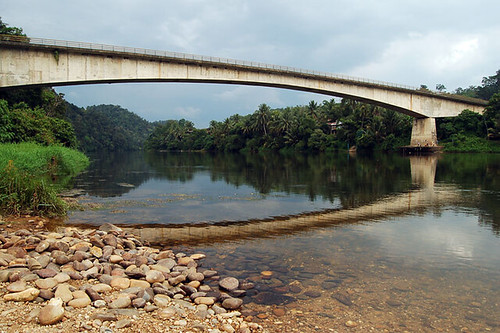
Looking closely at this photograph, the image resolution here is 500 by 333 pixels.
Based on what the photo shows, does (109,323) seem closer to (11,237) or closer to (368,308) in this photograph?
(368,308)

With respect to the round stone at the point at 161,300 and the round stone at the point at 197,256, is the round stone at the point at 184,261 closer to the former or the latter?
the round stone at the point at 197,256

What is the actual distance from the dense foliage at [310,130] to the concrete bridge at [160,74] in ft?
37.4

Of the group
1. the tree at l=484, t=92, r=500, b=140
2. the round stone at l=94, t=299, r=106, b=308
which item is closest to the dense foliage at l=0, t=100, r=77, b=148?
the round stone at l=94, t=299, r=106, b=308

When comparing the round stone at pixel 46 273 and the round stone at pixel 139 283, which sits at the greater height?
the round stone at pixel 46 273

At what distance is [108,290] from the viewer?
199 inches

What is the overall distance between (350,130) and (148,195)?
5723 cm

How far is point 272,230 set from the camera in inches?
374

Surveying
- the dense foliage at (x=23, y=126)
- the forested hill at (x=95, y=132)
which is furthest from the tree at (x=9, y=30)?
the forested hill at (x=95, y=132)

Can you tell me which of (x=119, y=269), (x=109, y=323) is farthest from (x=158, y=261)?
(x=109, y=323)

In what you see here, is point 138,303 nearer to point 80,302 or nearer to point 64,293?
point 80,302

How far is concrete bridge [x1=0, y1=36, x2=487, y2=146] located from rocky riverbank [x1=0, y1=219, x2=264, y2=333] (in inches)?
955

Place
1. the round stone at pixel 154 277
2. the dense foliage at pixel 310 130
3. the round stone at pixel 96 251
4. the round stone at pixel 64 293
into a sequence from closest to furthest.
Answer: the round stone at pixel 64 293 → the round stone at pixel 154 277 → the round stone at pixel 96 251 → the dense foliage at pixel 310 130

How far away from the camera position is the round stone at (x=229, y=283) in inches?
217

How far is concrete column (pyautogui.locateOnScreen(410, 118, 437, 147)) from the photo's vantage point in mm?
51531
